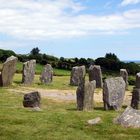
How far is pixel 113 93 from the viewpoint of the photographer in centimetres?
2752

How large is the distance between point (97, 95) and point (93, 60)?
3411cm

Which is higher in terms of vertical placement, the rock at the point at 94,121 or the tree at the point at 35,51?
the tree at the point at 35,51

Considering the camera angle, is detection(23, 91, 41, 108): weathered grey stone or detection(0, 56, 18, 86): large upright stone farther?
detection(0, 56, 18, 86): large upright stone

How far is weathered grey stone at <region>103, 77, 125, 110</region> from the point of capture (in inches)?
1070

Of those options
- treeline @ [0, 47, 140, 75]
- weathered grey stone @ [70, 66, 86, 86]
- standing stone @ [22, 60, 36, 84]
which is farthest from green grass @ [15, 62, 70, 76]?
standing stone @ [22, 60, 36, 84]

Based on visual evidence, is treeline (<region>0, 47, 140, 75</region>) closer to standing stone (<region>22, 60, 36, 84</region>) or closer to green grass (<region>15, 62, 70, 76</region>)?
green grass (<region>15, 62, 70, 76</region>)

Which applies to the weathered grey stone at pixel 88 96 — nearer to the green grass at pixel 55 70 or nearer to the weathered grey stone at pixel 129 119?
the weathered grey stone at pixel 129 119

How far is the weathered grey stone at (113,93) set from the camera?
27.2m

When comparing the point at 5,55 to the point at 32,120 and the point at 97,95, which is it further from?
the point at 32,120

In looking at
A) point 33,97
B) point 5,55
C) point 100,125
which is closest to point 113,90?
point 33,97

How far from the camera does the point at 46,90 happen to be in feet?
126

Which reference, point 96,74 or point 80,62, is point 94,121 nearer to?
point 96,74

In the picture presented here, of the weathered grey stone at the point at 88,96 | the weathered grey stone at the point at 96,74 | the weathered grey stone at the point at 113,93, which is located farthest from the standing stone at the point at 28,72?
the weathered grey stone at the point at 88,96

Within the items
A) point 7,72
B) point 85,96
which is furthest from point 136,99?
point 7,72
